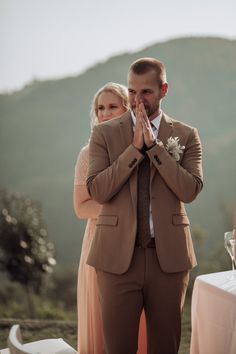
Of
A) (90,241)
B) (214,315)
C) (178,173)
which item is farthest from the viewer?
(90,241)

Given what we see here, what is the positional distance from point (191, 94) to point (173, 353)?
5.56 meters

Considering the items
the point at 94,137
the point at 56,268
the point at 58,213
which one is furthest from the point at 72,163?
the point at 94,137

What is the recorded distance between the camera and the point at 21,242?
21.6 feet

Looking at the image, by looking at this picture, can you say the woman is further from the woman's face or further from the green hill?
the green hill

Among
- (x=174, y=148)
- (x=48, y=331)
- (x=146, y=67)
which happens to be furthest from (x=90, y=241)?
(x=48, y=331)

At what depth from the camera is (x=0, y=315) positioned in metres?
6.91

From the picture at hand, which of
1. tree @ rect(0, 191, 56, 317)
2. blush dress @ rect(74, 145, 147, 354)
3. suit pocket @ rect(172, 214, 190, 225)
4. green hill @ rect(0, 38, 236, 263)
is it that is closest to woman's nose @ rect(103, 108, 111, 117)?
blush dress @ rect(74, 145, 147, 354)

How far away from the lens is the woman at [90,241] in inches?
118

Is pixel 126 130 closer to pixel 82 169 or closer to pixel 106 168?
pixel 106 168

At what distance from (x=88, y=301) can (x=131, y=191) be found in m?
0.90

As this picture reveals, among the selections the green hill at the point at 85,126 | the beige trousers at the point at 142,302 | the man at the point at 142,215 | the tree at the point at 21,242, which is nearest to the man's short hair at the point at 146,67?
the man at the point at 142,215

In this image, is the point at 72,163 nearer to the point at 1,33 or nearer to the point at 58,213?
the point at 58,213

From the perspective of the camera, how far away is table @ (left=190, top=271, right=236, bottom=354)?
9.02 feet

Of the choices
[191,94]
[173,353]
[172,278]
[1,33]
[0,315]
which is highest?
[1,33]
